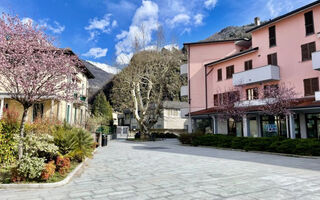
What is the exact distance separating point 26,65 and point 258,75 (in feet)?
68.4

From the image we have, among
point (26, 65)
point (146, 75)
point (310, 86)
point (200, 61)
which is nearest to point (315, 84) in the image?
point (310, 86)

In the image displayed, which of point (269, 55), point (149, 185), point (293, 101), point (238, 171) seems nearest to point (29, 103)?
point (149, 185)

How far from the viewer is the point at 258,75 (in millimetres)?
23031

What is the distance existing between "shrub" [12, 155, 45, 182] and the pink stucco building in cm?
1810

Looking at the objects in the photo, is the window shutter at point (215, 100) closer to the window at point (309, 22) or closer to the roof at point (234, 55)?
the roof at point (234, 55)

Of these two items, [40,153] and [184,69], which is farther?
[184,69]

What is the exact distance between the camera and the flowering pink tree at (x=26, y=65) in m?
7.79

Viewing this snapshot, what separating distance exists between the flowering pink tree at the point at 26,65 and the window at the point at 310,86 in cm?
2007

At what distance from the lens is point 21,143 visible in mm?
8180

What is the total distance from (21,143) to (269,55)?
23.2m

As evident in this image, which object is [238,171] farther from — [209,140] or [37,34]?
[209,140]

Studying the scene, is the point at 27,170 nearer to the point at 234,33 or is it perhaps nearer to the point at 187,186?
the point at 187,186

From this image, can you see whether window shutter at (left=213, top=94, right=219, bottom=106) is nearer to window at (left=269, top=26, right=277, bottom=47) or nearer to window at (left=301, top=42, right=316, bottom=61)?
window at (left=269, top=26, right=277, bottom=47)

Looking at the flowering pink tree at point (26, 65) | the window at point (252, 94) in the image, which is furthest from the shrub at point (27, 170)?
the window at point (252, 94)
